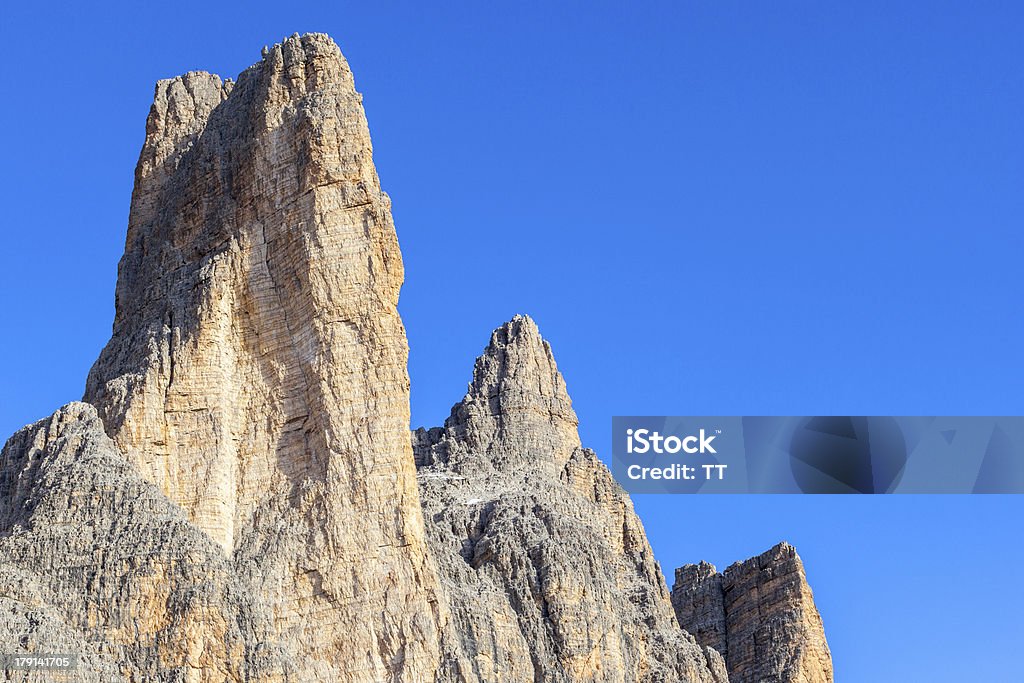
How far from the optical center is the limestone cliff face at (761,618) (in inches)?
4444

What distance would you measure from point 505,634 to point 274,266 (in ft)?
54.8

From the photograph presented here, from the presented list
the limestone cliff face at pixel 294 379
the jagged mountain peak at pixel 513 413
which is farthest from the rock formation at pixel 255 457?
the jagged mountain peak at pixel 513 413

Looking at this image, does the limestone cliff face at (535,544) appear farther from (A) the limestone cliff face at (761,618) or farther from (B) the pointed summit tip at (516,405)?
(A) the limestone cliff face at (761,618)

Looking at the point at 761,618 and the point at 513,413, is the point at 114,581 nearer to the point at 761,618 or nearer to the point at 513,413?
the point at 513,413

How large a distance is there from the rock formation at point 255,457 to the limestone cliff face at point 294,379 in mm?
74

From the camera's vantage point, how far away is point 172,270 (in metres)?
83.1

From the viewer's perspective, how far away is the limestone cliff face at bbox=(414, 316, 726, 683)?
293ft

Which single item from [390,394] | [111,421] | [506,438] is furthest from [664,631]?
[111,421]

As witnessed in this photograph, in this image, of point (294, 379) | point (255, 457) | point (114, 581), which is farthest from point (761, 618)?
point (114, 581)

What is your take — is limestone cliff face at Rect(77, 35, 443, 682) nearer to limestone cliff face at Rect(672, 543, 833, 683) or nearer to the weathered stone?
the weathered stone

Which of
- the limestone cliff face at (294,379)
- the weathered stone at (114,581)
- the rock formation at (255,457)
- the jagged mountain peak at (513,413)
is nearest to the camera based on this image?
the weathered stone at (114,581)

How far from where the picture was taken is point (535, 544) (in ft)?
306

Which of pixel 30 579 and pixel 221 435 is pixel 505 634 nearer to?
pixel 221 435

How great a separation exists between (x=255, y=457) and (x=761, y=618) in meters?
42.3
